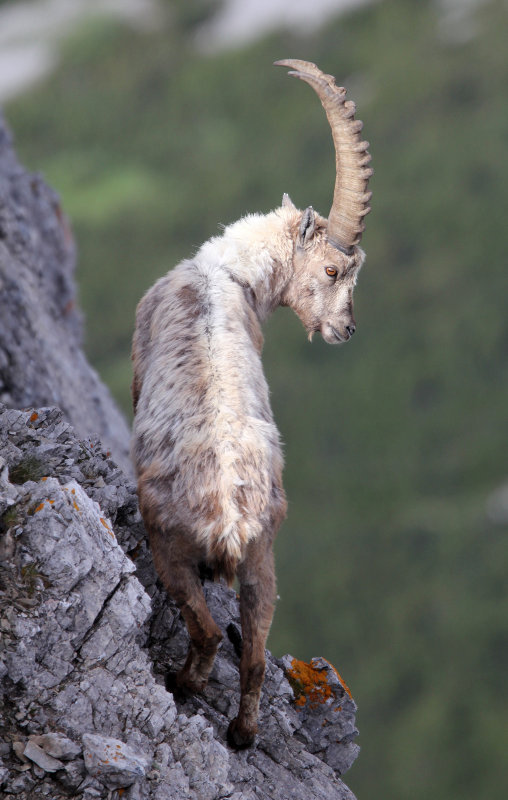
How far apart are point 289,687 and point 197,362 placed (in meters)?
4.04

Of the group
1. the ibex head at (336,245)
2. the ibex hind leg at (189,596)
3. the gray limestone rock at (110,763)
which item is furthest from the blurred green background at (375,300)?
the gray limestone rock at (110,763)

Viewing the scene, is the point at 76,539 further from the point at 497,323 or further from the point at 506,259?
the point at 506,259

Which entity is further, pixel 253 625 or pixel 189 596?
pixel 253 625

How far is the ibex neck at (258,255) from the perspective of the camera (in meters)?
13.6

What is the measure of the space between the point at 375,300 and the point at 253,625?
420ft

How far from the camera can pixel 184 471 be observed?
34.6 ft

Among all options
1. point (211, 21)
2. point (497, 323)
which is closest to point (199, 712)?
point (497, 323)

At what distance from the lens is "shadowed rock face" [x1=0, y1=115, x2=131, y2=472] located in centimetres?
1805

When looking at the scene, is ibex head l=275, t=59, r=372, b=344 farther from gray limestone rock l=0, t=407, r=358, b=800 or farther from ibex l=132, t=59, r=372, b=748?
gray limestone rock l=0, t=407, r=358, b=800

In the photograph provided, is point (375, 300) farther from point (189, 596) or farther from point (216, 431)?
point (189, 596)

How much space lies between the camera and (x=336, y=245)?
14.5 m

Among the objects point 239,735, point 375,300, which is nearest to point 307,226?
point 239,735

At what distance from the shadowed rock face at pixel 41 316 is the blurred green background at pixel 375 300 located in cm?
7513

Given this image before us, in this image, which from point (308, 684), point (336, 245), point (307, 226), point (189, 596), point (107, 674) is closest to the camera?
point (107, 674)
